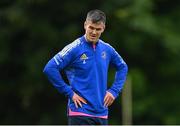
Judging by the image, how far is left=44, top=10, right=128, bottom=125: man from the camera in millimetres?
7148

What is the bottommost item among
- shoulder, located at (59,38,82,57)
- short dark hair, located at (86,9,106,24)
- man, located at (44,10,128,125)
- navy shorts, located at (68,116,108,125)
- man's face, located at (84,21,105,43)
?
navy shorts, located at (68,116,108,125)

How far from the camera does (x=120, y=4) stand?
1617 centimetres

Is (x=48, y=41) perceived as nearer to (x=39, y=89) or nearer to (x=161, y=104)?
(x=39, y=89)

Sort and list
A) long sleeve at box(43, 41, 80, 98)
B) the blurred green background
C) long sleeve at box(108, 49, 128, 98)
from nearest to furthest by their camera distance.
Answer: long sleeve at box(43, 41, 80, 98) < long sleeve at box(108, 49, 128, 98) < the blurred green background

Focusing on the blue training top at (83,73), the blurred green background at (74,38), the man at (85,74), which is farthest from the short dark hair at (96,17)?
the blurred green background at (74,38)

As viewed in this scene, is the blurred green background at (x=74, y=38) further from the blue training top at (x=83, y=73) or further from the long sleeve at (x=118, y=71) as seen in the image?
the blue training top at (x=83, y=73)

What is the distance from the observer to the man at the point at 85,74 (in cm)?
715

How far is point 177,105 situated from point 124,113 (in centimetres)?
124

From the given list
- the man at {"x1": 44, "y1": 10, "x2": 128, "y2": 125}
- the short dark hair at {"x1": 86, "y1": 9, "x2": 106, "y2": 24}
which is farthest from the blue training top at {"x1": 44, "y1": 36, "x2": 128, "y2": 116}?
the short dark hair at {"x1": 86, "y1": 9, "x2": 106, "y2": 24}

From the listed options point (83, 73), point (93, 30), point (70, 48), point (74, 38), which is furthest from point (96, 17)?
point (74, 38)

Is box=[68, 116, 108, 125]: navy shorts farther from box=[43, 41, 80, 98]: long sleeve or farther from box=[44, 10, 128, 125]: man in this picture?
box=[43, 41, 80, 98]: long sleeve

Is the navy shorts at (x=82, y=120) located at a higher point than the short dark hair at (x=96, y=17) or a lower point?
lower

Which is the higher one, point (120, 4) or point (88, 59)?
point (120, 4)

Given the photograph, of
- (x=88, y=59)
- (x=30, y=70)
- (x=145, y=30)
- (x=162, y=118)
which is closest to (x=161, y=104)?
(x=162, y=118)
